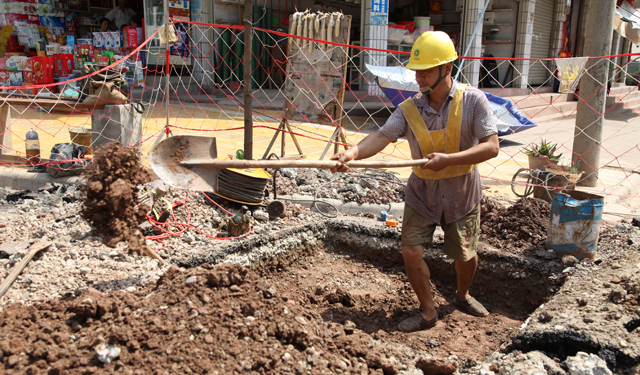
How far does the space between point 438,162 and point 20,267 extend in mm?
2892

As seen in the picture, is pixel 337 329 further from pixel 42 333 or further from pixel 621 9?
pixel 621 9

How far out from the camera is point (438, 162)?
287 centimetres

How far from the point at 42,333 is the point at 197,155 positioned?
155cm

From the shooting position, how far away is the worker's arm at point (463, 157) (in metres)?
2.87

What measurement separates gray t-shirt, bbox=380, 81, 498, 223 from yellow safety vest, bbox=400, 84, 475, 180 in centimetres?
3

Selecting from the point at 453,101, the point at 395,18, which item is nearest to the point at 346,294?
the point at 453,101

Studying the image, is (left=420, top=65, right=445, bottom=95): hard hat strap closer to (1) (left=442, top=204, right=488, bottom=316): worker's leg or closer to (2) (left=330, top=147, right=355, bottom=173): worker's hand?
(2) (left=330, top=147, right=355, bottom=173): worker's hand

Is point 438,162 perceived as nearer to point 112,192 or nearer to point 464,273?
point 464,273

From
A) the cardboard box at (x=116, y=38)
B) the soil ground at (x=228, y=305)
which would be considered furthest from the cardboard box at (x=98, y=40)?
the soil ground at (x=228, y=305)

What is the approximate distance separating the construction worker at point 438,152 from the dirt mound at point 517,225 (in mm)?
1124

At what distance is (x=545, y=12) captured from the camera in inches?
654

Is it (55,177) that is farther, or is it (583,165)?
(583,165)

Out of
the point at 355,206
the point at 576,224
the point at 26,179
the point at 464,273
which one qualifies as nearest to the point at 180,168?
the point at 464,273

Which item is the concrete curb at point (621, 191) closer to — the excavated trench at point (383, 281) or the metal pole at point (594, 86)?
the metal pole at point (594, 86)
